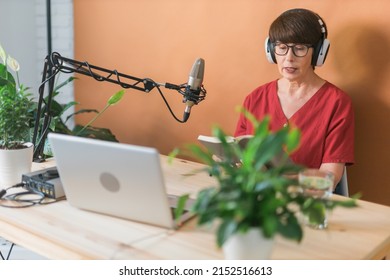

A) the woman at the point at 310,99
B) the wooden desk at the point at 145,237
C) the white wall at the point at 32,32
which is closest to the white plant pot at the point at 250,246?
the wooden desk at the point at 145,237

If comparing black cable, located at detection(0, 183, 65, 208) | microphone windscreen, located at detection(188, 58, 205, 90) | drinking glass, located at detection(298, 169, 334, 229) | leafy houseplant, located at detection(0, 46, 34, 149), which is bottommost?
black cable, located at detection(0, 183, 65, 208)

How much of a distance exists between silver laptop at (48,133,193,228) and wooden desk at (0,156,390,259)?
41 mm

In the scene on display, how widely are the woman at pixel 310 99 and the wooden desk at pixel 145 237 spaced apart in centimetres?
54

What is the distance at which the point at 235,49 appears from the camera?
2439mm

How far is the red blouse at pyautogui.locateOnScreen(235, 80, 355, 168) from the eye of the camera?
1.97 m

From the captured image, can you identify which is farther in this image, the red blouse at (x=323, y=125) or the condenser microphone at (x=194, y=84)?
the red blouse at (x=323, y=125)

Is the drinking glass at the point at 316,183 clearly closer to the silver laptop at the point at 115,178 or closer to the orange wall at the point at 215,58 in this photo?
the silver laptop at the point at 115,178

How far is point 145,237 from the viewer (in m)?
1.24

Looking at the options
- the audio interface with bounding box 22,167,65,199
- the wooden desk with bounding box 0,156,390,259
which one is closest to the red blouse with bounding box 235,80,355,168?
the wooden desk with bounding box 0,156,390,259

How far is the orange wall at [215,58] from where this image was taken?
6.68 feet

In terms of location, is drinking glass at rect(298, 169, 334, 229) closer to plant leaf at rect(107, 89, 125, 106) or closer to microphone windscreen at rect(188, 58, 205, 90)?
microphone windscreen at rect(188, 58, 205, 90)
